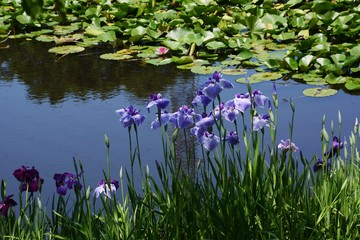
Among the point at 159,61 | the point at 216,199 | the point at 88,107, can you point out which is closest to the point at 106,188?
the point at 216,199

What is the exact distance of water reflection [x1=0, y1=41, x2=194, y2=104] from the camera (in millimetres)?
5246

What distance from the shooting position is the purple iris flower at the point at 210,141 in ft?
8.46

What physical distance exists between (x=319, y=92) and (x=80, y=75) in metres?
1.63

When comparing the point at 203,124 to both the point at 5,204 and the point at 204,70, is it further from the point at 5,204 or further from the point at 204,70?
the point at 204,70

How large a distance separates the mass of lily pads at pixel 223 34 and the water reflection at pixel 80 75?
118 millimetres

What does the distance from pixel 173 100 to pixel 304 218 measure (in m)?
2.37

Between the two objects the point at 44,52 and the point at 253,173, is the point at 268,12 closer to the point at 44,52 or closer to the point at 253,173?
the point at 44,52

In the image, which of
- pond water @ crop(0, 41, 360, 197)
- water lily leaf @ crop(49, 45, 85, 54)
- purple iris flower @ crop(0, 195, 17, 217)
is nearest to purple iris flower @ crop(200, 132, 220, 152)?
purple iris flower @ crop(0, 195, 17, 217)

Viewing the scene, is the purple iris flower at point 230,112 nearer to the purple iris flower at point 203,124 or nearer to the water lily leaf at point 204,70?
the purple iris flower at point 203,124

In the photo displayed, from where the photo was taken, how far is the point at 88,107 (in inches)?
195

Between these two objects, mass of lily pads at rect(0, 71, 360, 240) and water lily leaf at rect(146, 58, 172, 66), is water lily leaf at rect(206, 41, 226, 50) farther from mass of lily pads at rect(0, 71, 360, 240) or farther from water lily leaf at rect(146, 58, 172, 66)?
mass of lily pads at rect(0, 71, 360, 240)

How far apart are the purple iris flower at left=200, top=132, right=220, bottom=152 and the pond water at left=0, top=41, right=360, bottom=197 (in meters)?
1.33

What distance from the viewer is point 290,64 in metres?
5.39

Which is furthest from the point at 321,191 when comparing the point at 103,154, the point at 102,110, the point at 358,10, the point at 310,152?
the point at 358,10
